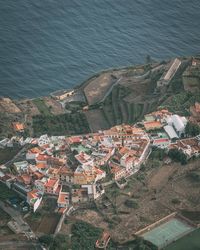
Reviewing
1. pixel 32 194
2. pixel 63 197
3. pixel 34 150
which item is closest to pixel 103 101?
pixel 34 150

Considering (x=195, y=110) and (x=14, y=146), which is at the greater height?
(x=195, y=110)

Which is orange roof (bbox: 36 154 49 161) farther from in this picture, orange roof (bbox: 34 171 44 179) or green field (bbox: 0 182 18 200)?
green field (bbox: 0 182 18 200)

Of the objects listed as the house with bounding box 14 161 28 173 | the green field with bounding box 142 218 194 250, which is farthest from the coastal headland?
the green field with bounding box 142 218 194 250

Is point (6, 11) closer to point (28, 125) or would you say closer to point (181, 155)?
point (28, 125)

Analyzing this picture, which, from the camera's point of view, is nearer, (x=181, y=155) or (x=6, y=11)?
(x=181, y=155)

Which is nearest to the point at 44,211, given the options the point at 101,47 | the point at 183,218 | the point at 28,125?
the point at 183,218

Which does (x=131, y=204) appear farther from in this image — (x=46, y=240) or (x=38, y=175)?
(x=46, y=240)

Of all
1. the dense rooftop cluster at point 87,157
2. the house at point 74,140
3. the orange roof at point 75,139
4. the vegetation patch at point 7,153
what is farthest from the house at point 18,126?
the orange roof at point 75,139
